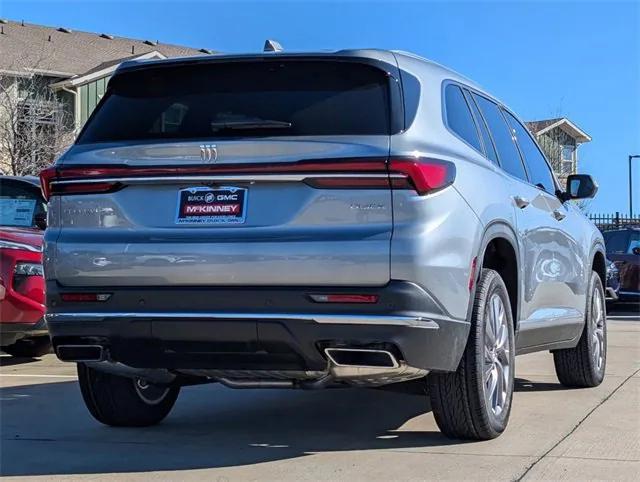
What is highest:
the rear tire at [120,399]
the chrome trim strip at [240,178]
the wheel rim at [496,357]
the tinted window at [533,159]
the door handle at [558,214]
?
the tinted window at [533,159]

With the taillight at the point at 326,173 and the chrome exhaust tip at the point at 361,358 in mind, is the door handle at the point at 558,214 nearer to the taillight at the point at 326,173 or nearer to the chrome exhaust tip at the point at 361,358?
the taillight at the point at 326,173

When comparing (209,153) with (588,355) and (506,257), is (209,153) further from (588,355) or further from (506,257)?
(588,355)

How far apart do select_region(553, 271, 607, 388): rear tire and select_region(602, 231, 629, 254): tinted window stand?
9.67 metres

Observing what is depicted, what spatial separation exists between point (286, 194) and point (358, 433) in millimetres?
1780

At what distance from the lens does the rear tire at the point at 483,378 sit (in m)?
4.54

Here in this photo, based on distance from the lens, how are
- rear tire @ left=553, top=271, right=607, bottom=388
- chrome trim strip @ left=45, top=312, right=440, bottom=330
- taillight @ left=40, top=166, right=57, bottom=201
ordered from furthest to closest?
1. rear tire @ left=553, top=271, right=607, bottom=388
2. taillight @ left=40, top=166, right=57, bottom=201
3. chrome trim strip @ left=45, top=312, right=440, bottom=330

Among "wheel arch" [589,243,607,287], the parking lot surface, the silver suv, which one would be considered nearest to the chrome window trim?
the silver suv

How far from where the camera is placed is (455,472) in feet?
13.9

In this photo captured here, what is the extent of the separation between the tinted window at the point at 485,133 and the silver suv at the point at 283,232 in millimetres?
361

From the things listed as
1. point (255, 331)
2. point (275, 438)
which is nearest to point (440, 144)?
point (255, 331)

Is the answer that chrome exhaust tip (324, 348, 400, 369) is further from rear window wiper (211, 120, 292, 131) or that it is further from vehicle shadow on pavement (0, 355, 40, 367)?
vehicle shadow on pavement (0, 355, 40, 367)

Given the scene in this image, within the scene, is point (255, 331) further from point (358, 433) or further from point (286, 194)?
point (358, 433)

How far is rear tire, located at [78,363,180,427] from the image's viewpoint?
5230 millimetres

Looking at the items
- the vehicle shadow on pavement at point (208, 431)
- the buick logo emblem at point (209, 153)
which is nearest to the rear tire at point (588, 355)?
the vehicle shadow on pavement at point (208, 431)
